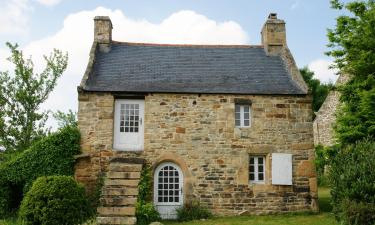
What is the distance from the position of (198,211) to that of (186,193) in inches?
31.0

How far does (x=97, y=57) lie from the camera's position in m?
17.7

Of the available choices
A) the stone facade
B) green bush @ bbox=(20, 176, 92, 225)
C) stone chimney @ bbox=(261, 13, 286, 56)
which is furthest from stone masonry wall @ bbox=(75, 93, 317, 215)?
the stone facade

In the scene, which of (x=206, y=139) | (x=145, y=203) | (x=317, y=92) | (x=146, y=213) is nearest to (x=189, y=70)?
(x=206, y=139)

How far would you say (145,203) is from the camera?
1470 centimetres

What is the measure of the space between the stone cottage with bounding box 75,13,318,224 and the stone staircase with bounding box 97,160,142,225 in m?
3.72

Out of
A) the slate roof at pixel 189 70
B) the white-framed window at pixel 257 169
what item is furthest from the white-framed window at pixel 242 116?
the white-framed window at pixel 257 169

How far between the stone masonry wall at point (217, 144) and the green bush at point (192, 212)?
279mm

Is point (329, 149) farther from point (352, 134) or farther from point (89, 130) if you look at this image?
point (89, 130)

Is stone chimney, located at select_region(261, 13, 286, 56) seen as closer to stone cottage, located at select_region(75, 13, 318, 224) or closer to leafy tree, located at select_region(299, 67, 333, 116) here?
stone cottage, located at select_region(75, 13, 318, 224)

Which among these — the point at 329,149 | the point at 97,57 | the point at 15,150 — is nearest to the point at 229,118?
the point at 329,149

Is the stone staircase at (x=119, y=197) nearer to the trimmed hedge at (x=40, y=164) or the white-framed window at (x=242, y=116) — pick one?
the trimmed hedge at (x=40, y=164)

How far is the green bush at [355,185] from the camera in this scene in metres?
10.1

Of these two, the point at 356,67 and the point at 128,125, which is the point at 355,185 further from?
the point at 128,125

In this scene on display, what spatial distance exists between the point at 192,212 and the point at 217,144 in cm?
267
